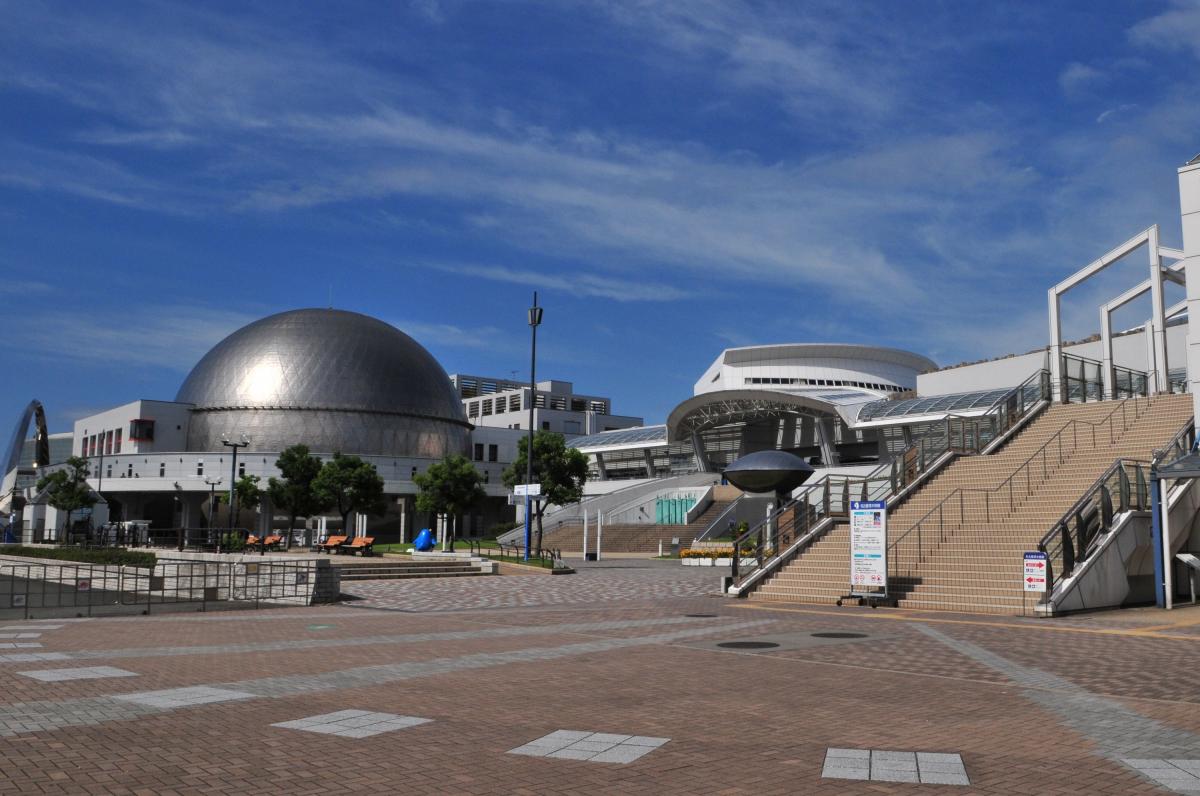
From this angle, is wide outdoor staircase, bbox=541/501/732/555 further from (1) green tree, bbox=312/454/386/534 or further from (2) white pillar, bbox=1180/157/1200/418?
(2) white pillar, bbox=1180/157/1200/418

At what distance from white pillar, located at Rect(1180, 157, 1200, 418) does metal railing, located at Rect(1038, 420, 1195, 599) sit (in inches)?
89.7

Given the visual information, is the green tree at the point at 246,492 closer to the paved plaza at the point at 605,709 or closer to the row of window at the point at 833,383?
the paved plaza at the point at 605,709

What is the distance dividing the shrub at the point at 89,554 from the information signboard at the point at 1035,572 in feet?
107

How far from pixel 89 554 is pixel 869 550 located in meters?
39.5

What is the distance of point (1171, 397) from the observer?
3008 cm

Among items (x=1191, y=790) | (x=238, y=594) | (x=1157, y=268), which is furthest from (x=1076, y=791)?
(x=1157, y=268)

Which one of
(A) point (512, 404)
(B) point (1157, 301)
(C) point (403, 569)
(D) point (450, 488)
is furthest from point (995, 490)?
(A) point (512, 404)

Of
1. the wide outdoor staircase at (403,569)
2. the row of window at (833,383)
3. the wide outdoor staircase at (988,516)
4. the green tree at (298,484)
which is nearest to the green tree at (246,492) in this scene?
the green tree at (298,484)

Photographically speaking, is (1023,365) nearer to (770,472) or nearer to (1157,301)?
(1157,301)

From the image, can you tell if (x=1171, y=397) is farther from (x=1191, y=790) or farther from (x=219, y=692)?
(x=219, y=692)

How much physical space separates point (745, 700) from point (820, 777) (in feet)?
10.2

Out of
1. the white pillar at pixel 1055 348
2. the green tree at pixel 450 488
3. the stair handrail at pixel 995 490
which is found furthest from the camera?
the green tree at pixel 450 488

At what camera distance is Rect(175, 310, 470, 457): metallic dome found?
8825cm

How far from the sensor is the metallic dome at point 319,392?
3474 inches
